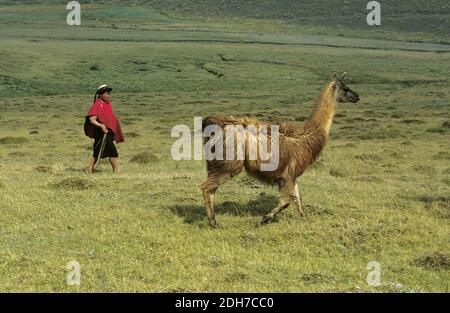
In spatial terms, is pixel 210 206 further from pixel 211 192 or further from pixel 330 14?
pixel 330 14

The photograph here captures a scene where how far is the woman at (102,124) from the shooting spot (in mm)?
15891

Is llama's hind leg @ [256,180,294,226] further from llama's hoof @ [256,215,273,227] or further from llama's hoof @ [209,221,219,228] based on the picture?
llama's hoof @ [209,221,219,228]

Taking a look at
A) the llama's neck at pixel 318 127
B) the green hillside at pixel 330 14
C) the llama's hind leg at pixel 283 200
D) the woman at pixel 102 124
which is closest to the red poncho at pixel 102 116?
Result: the woman at pixel 102 124

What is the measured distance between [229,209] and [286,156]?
195cm

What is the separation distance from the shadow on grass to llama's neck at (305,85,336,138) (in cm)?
193

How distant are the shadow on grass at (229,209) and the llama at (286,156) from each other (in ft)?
2.78

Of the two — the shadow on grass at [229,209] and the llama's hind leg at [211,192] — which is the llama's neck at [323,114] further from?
the llama's hind leg at [211,192]

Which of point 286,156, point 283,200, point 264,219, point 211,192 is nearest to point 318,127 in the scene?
point 286,156

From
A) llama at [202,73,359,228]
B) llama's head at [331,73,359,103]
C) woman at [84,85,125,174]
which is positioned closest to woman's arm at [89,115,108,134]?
woman at [84,85,125,174]

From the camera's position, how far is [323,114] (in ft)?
38.4

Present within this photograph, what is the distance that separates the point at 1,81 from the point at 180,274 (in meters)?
66.3

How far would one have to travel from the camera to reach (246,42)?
116 meters
